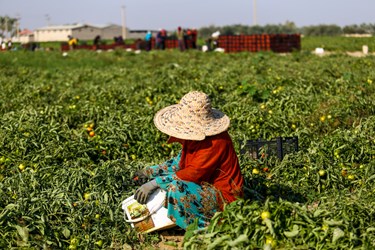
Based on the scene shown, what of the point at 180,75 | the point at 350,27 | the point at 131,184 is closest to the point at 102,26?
the point at 350,27

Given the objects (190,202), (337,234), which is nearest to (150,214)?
(190,202)

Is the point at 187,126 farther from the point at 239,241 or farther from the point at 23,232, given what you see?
the point at 23,232

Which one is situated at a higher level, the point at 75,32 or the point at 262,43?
the point at 75,32

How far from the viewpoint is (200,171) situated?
524 cm

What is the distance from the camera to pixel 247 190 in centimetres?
602

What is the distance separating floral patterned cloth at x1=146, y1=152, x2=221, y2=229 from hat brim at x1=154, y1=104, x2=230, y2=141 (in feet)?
1.22

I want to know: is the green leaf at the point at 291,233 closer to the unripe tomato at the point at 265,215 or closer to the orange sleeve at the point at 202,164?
the unripe tomato at the point at 265,215

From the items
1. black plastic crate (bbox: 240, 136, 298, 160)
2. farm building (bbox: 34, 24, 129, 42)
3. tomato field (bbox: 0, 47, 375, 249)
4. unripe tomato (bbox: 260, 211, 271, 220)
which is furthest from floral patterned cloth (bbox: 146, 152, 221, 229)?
farm building (bbox: 34, 24, 129, 42)

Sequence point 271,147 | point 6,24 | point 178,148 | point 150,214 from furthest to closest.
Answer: point 6,24, point 178,148, point 271,147, point 150,214

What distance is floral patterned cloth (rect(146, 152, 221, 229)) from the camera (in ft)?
17.4

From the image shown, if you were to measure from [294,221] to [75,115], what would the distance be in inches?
210

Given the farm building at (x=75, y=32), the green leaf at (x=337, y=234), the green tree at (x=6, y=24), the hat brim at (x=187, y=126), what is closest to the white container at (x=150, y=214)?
the hat brim at (x=187, y=126)

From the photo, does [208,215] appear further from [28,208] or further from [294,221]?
[28,208]

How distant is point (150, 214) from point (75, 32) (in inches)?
3833
